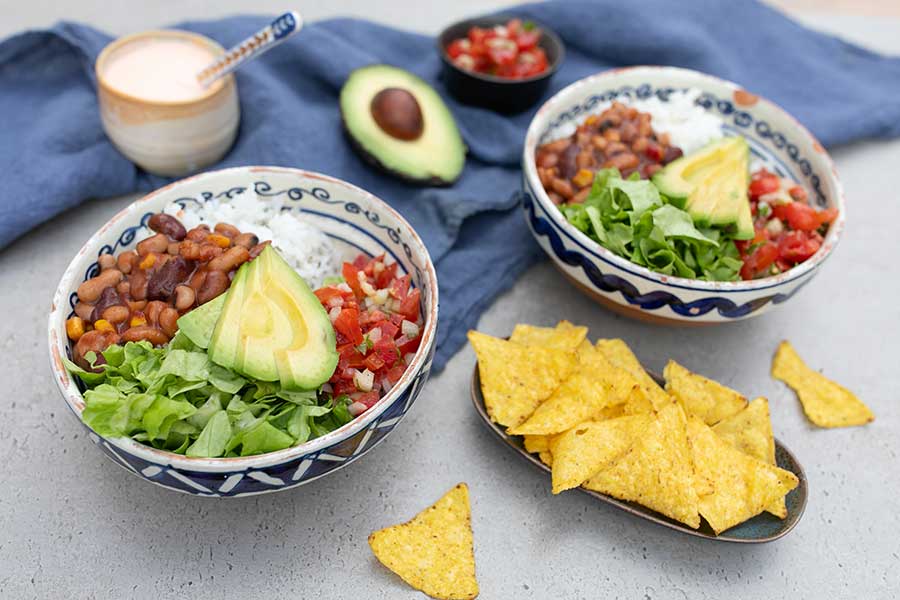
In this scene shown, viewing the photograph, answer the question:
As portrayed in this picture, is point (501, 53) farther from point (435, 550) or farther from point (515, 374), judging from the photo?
point (435, 550)

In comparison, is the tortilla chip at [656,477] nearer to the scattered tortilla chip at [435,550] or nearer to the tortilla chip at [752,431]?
the tortilla chip at [752,431]

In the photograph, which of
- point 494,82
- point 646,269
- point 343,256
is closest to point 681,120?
point 494,82

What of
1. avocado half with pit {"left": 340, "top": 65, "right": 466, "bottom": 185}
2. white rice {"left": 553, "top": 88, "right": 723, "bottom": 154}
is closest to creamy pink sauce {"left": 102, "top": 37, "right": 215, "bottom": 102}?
avocado half with pit {"left": 340, "top": 65, "right": 466, "bottom": 185}

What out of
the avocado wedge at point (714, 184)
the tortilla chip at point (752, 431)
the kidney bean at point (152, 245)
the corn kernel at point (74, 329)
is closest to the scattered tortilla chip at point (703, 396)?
the tortilla chip at point (752, 431)

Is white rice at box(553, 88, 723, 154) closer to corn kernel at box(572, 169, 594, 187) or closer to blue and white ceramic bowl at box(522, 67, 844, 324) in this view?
blue and white ceramic bowl at box(522, 67, 844, 324)

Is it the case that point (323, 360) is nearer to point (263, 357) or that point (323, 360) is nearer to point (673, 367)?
point (263, 357)

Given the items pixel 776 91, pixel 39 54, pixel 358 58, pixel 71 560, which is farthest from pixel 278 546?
pixel 776 91
